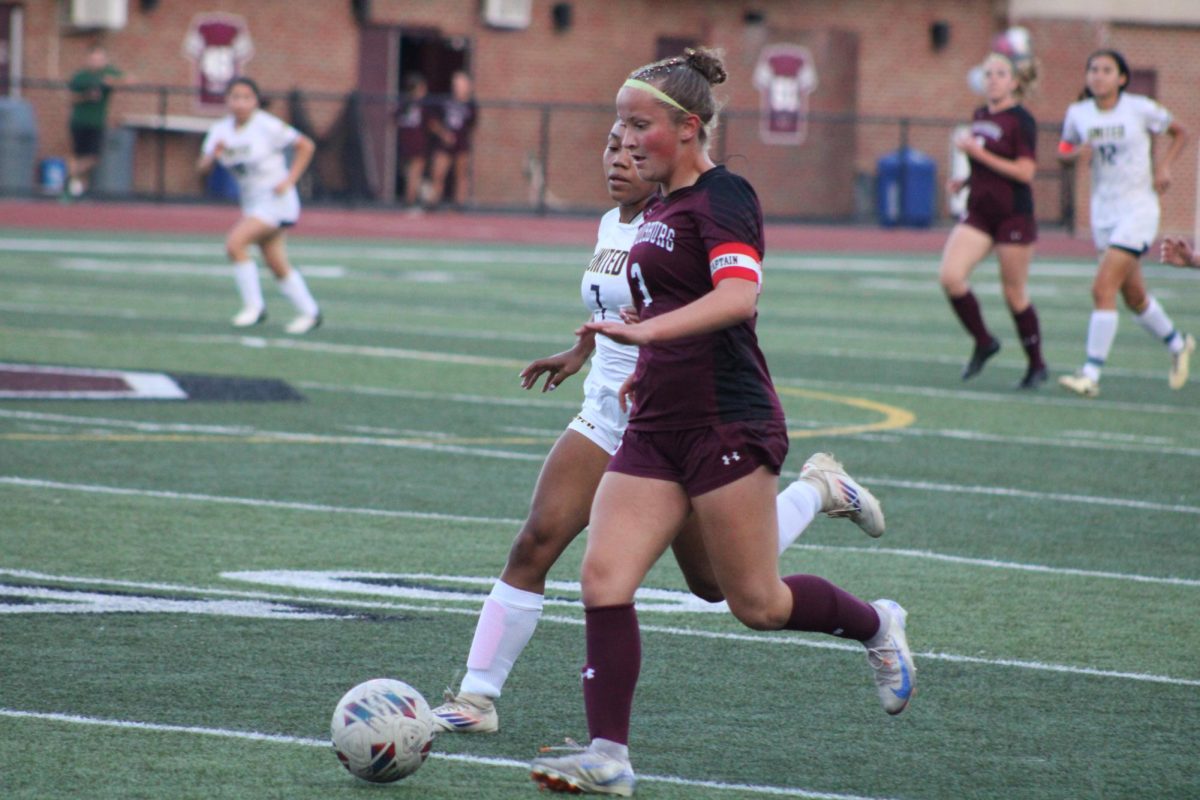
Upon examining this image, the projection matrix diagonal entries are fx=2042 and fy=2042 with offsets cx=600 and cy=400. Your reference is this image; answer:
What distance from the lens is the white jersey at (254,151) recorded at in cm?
1753

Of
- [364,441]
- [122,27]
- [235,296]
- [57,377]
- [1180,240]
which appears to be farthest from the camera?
[122,27]

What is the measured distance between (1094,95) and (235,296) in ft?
32.9

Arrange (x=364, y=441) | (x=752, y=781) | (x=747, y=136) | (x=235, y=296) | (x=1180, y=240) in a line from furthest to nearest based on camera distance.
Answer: (x=747, y=136), (x=235, y=296), (x=364, y=441), (x=1180, y=240), (x=752, y=781)

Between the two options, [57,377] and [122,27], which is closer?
[57,377]

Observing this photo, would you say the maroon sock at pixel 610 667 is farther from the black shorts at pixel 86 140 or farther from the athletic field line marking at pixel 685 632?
the black shorts at pixel 86 140

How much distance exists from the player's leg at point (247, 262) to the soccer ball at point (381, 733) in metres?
12.4

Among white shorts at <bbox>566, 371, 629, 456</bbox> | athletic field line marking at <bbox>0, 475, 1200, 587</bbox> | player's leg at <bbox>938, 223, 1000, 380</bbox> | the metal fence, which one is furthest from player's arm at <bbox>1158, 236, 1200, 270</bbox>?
the metal fence

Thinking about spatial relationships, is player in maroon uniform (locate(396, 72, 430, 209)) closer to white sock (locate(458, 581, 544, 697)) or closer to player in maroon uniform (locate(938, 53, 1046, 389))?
player in maroon uniform (locate(938, 53, 1046, 389))

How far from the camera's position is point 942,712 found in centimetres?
606

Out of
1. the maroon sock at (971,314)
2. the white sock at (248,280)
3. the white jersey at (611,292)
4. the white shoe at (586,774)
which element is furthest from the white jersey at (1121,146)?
the white shoe at (586,774)

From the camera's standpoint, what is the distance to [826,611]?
18.1 feet

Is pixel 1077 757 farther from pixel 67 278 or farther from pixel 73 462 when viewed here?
pixel 67 278

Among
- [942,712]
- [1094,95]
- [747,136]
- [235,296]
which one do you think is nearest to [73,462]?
[942,712]

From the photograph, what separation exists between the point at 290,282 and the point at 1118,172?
22.9 feet
